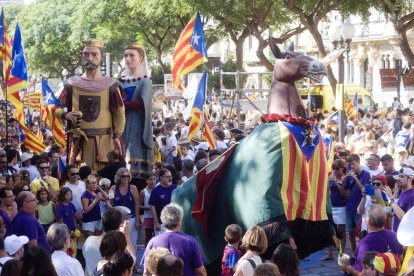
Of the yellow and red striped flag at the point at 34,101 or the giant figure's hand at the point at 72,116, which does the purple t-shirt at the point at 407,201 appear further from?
the yellow and red striped flag at the point at 34,101

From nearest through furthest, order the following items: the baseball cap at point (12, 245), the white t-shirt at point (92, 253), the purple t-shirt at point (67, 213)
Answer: the baseball cap at point (12, 245)
the white t-shirt at point (92, 253)
the purple t-shirt at point (67, 213)

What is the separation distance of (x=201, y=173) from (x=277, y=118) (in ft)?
3.16

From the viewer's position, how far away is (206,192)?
32.0 feet

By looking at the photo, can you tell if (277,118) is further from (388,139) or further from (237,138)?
(388,139)

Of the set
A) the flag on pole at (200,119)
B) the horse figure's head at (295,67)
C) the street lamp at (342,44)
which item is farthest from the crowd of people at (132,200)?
the horse figure's head at (295,67)

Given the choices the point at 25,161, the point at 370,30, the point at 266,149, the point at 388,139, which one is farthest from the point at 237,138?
the point at 370,30

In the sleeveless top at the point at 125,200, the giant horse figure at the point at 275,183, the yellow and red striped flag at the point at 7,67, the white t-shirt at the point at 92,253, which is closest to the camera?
the white t-shirt at the point at 92,253

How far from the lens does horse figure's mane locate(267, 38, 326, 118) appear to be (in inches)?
392

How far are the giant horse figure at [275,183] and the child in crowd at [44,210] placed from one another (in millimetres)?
1450

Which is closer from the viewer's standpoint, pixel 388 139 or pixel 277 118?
pixel 277 118

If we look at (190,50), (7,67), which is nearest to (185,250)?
(190,50)

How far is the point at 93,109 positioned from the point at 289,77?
427 cm

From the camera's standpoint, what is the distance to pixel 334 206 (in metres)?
12.6

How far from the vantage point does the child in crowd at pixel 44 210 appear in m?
10.6
